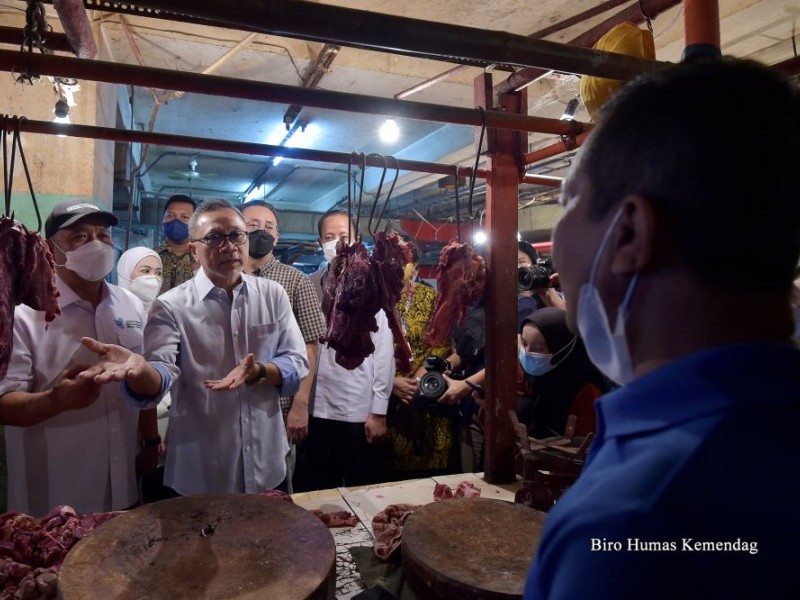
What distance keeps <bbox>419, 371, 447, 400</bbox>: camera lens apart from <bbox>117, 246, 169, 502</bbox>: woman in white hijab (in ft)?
6.31

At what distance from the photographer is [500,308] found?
3121 mm

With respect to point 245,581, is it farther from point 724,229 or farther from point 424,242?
point 424,242

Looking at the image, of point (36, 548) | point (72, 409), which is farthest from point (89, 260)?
point (36, 548)

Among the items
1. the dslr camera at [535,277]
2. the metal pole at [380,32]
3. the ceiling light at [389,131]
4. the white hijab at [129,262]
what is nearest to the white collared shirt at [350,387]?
the dslr camera at [535,277]

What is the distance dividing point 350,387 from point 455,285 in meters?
1.74

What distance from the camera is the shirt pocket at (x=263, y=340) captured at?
317 centimetres

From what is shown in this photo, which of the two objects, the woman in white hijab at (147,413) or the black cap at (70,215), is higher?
the black cap at (70,215)

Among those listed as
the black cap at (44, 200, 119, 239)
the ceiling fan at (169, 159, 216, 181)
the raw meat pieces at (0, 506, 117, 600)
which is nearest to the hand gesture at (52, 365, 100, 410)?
the raw meat pieces at (0, 506, 117, 600)

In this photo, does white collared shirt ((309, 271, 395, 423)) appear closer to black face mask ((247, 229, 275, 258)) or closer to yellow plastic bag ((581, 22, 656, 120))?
black face mask ((247, 229, 275, 258))

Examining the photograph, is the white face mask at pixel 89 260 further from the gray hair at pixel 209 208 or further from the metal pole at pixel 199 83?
the metal pole at pixel 199 83

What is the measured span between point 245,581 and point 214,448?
1480 millimetres

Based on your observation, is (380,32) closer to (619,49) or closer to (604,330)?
(604,330)

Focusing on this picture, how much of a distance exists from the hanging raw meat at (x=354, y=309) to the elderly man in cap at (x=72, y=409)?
1.27m

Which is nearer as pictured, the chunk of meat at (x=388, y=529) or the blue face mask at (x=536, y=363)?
the chunk of meat at (x=388, y=529)
